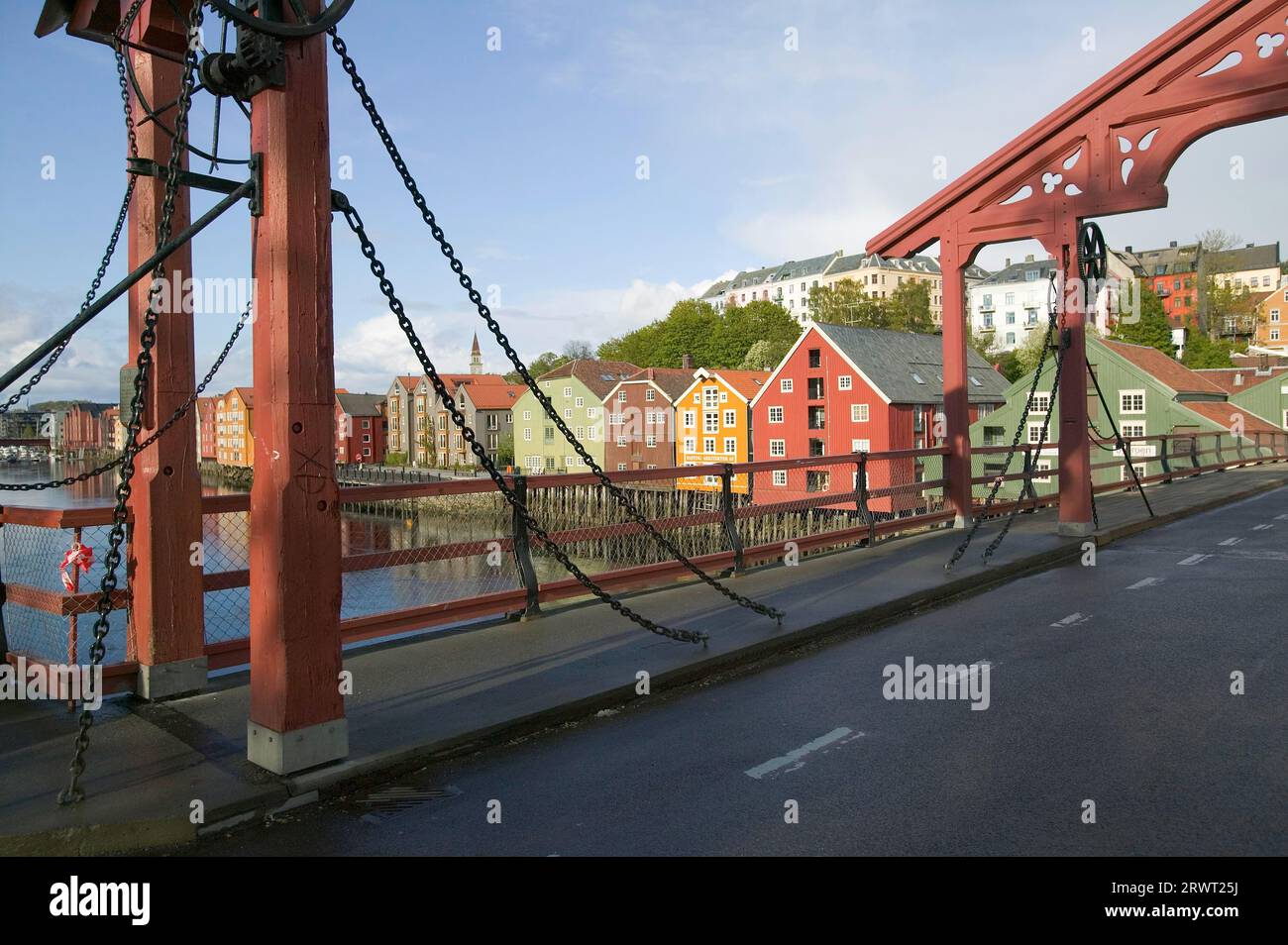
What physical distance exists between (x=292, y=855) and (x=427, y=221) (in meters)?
3.70

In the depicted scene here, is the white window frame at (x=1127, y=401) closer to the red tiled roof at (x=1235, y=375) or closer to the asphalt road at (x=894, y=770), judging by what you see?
the red tiled roof at (x=1235, y=375)

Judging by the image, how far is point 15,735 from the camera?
5.31 m

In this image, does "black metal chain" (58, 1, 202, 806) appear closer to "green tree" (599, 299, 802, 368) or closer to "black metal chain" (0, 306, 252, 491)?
"black metal chain" (0, 306, 252, 491)

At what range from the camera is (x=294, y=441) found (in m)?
4.66

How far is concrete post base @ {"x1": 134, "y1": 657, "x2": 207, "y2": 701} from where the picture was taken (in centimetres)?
598

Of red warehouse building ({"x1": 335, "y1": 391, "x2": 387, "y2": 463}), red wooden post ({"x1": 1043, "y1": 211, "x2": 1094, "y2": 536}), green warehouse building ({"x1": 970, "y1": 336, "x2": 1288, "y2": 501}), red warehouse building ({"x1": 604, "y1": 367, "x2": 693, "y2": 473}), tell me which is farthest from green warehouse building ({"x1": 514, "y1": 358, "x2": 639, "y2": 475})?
red wooden post ({"x1": 1043, "y1": 211, "x2": 1094, "y2": 536})

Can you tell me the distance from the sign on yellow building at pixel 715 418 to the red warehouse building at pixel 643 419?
219 centimetres

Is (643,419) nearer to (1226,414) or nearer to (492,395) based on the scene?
(492,395)

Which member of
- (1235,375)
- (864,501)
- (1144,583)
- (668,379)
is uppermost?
(668,379)

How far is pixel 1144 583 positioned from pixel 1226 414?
41.8m

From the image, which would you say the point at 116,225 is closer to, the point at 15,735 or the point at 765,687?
the point at 15,735

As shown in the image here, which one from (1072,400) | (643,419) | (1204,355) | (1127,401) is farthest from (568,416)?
(1072,400)

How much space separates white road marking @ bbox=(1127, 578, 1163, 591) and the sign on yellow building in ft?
170
